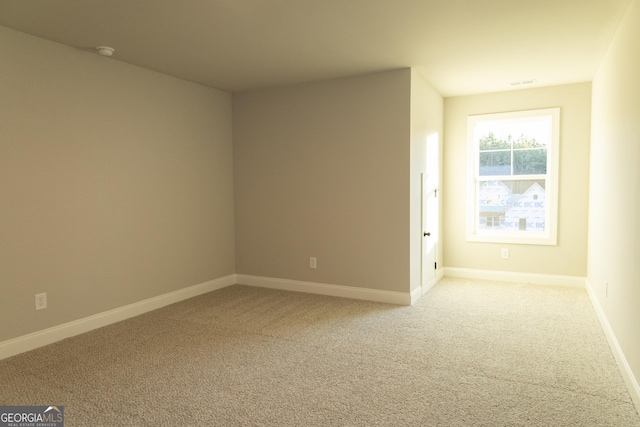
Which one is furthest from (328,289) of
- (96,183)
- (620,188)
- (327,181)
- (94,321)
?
(620,188)

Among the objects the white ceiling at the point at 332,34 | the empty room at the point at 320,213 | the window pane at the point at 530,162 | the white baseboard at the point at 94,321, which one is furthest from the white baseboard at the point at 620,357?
the white baseboard at the point at 94,321

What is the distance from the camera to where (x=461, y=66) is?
4070 mm

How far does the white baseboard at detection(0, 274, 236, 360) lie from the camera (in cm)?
306

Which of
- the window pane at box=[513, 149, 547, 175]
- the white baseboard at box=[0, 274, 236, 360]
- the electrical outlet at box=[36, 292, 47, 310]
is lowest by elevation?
the white baseboard at box=[0, 274, 236, 360]

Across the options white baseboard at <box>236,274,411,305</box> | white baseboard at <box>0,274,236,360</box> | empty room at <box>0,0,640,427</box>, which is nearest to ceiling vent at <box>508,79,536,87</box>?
empty room at <box>0,0,640,427</box>

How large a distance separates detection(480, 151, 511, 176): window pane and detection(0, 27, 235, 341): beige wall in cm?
332

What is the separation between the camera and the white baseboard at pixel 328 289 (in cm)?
431

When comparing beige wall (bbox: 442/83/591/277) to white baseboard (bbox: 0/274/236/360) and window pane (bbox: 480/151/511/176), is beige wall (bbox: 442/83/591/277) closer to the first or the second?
window pane (bbox: 480/151/511/176)

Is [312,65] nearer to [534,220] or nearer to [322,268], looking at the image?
[322,268]

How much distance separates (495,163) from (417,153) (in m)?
1.54

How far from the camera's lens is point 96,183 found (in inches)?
143

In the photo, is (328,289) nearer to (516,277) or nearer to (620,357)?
(516,277)

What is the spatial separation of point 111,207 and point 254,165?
1773mm

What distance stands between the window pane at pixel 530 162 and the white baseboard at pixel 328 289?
90.6 inches
